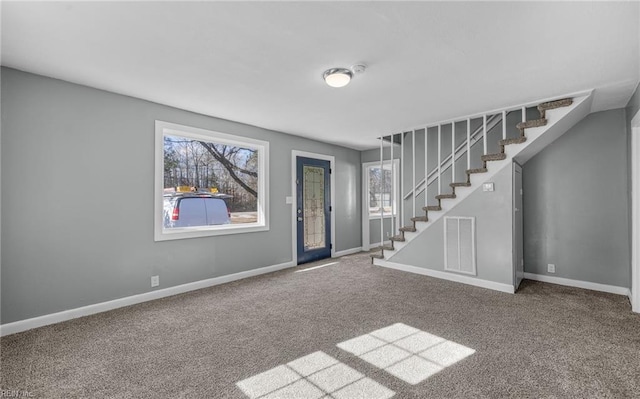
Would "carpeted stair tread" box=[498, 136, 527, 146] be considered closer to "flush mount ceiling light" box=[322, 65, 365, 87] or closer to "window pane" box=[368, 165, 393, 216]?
"flush mount ceiling light" box=[322, 65, 365, 87]

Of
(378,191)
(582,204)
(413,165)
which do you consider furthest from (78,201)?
(582,204)

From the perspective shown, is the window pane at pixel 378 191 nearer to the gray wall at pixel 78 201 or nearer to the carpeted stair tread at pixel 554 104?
the carpeted stair tread at pixel 554 104

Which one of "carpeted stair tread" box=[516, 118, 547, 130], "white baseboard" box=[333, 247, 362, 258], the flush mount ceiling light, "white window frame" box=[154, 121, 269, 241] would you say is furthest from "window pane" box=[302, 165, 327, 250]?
"carpeted stair tread" box=[516, 118, 547, 130]

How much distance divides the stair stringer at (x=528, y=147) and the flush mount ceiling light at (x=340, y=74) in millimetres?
2452

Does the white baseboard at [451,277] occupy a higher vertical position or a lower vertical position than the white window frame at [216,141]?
lower

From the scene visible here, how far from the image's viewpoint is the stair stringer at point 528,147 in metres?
3.49

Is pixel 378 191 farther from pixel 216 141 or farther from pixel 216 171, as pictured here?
pixel 216 141

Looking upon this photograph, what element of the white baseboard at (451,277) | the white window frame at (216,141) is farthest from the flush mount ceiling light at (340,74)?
the white baseboard at (451,277)

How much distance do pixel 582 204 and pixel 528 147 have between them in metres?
1.19

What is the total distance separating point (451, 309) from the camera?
3.19m

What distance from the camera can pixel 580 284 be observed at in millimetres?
4004

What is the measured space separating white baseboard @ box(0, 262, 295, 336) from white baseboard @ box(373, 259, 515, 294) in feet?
7.32

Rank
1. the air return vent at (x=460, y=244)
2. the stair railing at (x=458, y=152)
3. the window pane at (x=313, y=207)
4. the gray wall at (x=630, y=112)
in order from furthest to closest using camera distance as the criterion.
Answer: the window pane at (x=313, y=207), the stair railing at (x=458, y=152), the air return vent at (x=460, y=244), the gray wall at (x=630, y=112)

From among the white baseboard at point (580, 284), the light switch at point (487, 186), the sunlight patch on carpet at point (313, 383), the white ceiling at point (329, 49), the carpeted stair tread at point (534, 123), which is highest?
the white ceiling at point (329, 49)
